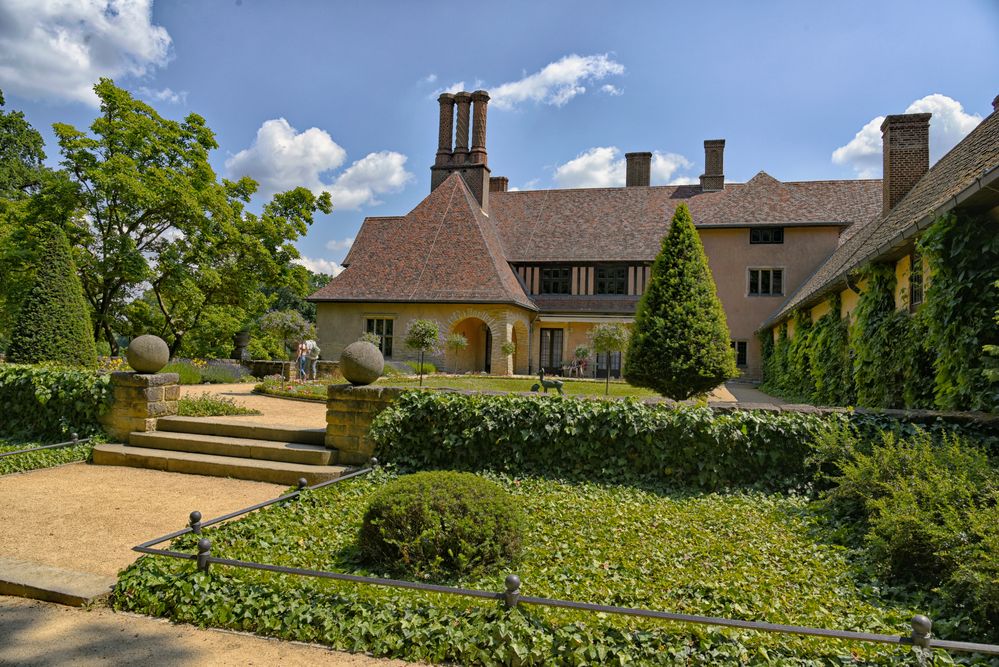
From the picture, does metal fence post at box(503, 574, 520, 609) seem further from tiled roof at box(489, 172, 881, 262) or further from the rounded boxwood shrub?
tiled roof at box(489, 172, 881, 262)

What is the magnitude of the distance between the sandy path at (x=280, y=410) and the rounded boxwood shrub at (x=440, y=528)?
5066mm

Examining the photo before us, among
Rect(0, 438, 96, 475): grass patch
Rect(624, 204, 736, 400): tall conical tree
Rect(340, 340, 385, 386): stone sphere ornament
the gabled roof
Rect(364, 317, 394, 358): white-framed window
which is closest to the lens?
Rect(340, 340, 385, 386): stone sphere ornament

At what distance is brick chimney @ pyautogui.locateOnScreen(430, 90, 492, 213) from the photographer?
3009cm

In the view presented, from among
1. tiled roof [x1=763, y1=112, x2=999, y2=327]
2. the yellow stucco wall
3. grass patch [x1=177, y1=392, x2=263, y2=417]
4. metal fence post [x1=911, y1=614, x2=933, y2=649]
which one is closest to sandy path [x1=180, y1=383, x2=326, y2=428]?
grass patch [x1=177, y1=392, x2=263, y2=417]

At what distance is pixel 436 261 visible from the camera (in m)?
26.3

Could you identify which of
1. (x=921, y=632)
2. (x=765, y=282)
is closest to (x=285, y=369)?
(x=921, y=632)

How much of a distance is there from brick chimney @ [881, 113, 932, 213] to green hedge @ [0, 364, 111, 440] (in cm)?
2025

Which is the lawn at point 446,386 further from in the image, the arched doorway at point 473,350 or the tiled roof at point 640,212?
the tiled roof at point 640,212

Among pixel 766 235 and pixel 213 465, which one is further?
pixel 766 235

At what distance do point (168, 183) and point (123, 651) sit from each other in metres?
20.4

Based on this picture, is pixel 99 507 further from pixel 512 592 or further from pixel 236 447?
pixel 512 592

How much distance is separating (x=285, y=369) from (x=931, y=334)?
1720 cm

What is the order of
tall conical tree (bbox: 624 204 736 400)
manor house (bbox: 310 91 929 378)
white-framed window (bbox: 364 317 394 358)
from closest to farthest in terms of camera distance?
tall conical tree (bbox: 624 204 736 400), manor house (bbox: 310 91 929 378), white-framed window (bbox: 364 317 394 358)

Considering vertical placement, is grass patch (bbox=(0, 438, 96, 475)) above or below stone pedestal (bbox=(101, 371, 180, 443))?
below
